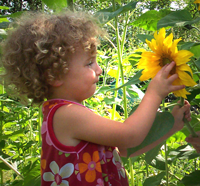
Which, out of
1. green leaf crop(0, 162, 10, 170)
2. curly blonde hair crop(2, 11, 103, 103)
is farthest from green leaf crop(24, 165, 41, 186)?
curly blonde hair crop(2, 11, 103, 103)

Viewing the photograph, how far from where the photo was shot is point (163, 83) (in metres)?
0.64

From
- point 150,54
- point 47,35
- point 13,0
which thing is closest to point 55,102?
point 47,35

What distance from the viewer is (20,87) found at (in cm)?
82

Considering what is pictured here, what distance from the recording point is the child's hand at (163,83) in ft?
2.03

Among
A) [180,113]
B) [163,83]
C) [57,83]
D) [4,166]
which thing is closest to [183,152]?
[180,113]

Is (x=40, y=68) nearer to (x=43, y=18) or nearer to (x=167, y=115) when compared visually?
(x=43, y=18)

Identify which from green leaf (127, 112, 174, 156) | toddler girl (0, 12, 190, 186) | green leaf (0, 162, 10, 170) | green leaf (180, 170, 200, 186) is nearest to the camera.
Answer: green leaf (127, 112, 174, 156)

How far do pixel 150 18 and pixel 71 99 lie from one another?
0.37m

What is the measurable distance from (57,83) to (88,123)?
0.15 meters

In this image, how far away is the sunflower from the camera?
1.93 ft

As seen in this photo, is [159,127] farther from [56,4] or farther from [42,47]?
[56,4]

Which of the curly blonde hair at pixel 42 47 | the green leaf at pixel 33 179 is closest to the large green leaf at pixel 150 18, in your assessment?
the curly blonde hair at pixel 42 47

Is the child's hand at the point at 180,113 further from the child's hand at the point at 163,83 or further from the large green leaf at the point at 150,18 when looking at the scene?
the large green leaf at the point at 150,18

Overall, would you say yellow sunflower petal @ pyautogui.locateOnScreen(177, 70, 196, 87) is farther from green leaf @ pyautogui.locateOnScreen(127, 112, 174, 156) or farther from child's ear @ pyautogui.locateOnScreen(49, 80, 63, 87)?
child's ear @ pyautogui.locateOnScreen(49, 80, 63, 87)
